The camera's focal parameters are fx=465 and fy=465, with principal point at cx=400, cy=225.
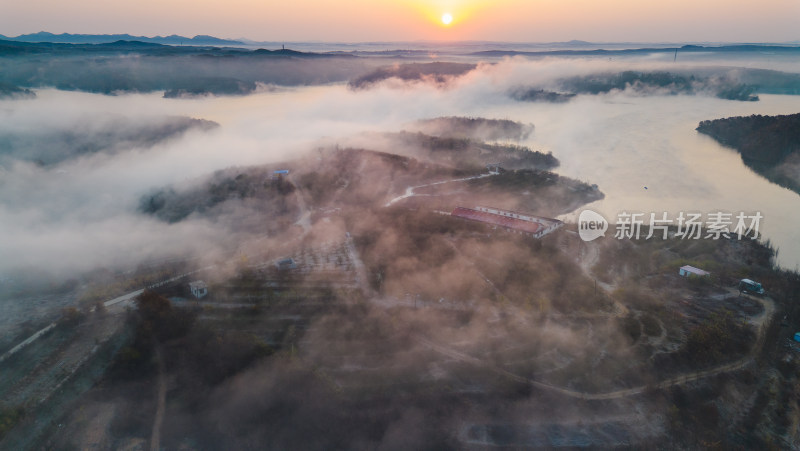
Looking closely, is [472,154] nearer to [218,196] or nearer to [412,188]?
[412,188]

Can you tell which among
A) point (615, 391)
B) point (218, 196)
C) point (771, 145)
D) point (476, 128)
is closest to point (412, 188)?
point (218, 196)

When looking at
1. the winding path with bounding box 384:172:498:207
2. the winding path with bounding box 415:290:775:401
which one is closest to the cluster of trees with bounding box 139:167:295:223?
the winding path with bounding box 384:172:498:207

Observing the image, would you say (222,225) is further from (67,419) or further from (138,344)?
(67,419)

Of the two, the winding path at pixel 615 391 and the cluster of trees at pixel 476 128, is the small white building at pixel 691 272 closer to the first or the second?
the winding path at pixel 615 391

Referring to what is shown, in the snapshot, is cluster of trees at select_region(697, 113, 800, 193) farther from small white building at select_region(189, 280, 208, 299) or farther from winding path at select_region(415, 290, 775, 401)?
small white building at select_region(189, 280, 208, 299)

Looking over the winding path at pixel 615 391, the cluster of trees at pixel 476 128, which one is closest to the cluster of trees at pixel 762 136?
the cluster of trees at pixel 476 128

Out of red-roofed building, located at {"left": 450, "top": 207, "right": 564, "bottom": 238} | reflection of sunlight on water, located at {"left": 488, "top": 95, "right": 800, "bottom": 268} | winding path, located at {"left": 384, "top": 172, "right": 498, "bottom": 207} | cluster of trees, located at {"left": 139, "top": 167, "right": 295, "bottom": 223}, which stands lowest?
reflection of sunlight on water, located at {"left": 488, "top": 95, "right": 800, "bottom": 268}
